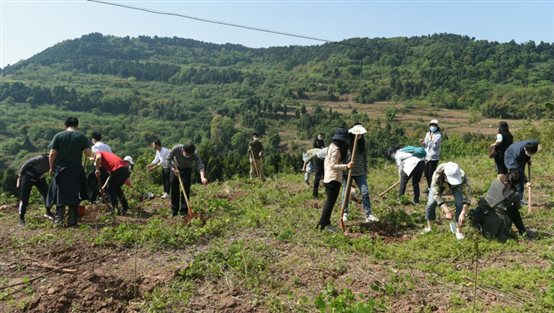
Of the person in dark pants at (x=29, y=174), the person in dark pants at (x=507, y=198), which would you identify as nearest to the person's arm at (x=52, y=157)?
the person in dark pants at (x=29, y=174)

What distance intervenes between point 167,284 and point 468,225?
4646mm

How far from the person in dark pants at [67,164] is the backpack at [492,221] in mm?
6160

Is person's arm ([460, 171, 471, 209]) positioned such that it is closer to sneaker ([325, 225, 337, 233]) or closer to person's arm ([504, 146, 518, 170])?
person's arm ([504, 146, 518, 170])

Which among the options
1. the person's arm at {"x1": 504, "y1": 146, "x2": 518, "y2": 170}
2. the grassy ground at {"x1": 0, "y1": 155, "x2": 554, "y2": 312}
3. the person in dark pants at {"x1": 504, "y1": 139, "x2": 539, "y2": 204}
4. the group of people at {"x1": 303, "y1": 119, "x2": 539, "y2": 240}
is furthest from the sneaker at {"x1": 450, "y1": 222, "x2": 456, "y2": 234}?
the person's arm at {"x1": 504, "y1": 146, "x2": 518, "y2": 170}

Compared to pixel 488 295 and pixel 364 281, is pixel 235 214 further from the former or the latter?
pixel 488 295

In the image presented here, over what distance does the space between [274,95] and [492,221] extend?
485 feet

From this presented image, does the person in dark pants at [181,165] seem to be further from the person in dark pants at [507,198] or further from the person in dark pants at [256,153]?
the person in dark pants at [256,153]

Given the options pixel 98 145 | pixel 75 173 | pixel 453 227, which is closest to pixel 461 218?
pixel 453 227

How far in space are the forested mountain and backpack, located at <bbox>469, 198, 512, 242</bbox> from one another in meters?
71.7

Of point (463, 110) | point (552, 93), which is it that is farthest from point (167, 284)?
point (463, 110)

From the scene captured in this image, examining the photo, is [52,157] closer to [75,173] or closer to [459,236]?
[75,173]

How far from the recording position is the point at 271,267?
5.12 meters

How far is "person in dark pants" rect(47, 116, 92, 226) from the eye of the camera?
681 centimetres

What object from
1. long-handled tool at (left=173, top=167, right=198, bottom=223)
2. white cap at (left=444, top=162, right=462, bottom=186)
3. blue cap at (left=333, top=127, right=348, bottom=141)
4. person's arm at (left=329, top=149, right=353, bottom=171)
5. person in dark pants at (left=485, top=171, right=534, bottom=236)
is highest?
blue cap at (left=333, top=127, right=348, bottom=141)
